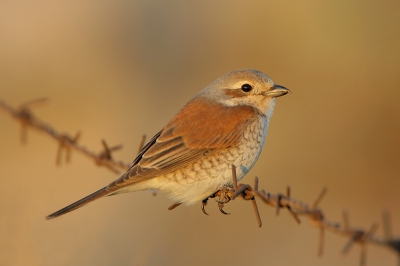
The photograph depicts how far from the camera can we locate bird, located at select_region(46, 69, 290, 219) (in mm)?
3932

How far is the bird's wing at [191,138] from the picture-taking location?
3965 millimetres

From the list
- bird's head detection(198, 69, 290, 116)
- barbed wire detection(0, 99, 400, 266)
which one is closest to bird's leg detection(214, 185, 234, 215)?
barbed wire detection(0, 99, 400, 266)

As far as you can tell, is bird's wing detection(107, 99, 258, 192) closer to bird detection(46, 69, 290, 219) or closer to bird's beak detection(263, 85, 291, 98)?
bird detection(46, 69, 290, 219)

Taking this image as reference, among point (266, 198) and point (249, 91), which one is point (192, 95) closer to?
point (249, 91)

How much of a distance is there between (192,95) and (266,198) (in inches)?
252

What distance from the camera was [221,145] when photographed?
13.2 feet

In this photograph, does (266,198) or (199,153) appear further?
(199,153)

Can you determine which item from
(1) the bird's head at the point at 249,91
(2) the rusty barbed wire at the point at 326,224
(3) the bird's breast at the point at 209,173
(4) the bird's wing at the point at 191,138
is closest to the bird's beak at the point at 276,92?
(1) the bird's head at the point at 249,91

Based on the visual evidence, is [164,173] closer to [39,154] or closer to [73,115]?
[39,154]

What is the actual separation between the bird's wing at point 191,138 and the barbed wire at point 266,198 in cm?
33

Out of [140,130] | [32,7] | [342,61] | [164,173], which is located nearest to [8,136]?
[140,130]

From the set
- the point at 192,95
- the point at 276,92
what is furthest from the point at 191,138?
the point at 192,95

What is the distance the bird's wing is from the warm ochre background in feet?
3.39

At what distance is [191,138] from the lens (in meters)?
4.11
